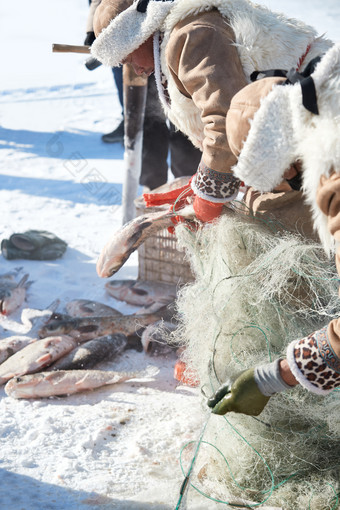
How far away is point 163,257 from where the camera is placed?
12.8ft

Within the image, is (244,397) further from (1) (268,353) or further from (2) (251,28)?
(2) (251,28)

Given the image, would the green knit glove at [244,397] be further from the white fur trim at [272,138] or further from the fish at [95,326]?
the fish at [95,326]

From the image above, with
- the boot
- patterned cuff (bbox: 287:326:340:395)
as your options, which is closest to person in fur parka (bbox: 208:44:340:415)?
patterned cuff (bbox: 287:326:340:395)

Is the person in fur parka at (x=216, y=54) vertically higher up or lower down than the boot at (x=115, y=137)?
higher up

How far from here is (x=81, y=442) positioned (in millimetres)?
2377

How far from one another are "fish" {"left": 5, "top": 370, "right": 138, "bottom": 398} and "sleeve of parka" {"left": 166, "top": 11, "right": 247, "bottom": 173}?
135cm

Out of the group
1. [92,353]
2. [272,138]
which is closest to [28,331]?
[92,353]

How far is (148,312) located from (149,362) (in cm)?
44

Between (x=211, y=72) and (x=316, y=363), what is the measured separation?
1281mm

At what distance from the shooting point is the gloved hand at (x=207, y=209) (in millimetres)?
2250

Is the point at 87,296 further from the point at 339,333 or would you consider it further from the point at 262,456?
the point at 339,333

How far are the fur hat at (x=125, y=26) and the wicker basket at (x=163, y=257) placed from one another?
4.38 feet

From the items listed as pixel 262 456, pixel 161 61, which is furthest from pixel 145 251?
pixel 262 456

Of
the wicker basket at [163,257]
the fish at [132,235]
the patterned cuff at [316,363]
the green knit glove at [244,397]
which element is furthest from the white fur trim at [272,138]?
the wicker basket at [163,257]
